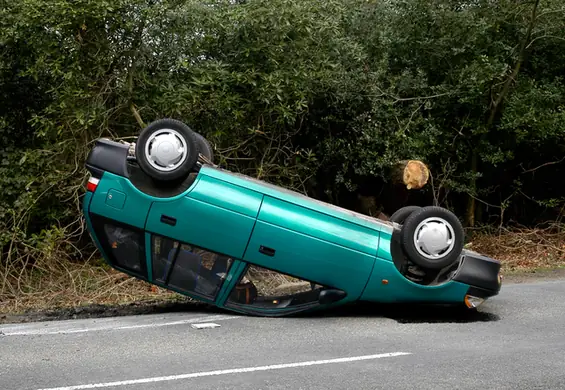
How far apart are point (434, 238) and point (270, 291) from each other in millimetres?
1955

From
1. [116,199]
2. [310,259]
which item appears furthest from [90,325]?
[310,259]

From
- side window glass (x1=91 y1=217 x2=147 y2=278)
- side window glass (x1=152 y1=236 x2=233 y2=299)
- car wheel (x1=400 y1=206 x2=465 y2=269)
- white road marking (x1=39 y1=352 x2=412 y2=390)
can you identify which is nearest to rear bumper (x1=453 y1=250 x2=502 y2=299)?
car wheel (x1=400 y1=206 x2=465 y2=269)

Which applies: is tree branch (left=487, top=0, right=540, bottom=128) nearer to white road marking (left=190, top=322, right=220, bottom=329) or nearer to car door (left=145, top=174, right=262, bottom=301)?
car door (left=145, top=174, right=262, bottom=301)

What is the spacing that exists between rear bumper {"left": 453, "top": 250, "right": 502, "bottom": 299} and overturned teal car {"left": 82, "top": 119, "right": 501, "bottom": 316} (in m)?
0.01

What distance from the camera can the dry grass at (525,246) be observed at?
1536 centimetres

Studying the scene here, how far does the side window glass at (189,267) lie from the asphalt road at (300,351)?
401mm

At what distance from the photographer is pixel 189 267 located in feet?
28.0

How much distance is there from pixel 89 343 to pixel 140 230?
1511 mm

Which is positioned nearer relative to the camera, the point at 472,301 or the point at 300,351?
the point at 300,351

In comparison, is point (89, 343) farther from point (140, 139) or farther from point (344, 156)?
point (344, 156)

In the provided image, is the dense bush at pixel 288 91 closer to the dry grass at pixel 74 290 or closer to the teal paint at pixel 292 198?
the dry grass at pixel 74 290

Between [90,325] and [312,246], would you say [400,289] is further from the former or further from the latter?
[90,325]

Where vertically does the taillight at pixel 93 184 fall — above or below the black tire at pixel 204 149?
below

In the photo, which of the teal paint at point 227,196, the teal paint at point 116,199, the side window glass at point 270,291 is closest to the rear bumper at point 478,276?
the side window glass at point 270,291
